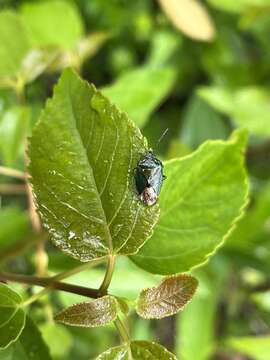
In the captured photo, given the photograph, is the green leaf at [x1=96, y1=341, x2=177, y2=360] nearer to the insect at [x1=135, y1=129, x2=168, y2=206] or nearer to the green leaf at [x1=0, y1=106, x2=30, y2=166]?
the insect at [x1=135, y1=129, x2=168, y2=206]

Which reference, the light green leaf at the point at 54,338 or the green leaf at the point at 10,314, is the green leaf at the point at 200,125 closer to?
the light green leaf at the point at 54,338

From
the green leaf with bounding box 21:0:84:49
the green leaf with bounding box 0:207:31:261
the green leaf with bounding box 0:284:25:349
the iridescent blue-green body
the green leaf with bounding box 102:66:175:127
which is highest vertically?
the iridescent blue-green body

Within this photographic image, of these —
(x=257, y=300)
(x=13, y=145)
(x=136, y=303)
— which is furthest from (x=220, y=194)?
(x=257, y=300)

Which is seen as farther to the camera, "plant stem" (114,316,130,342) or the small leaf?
the small leaf

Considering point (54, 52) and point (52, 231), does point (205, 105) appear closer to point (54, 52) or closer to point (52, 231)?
point (54, 52)

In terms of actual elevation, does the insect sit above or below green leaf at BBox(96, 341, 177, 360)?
above

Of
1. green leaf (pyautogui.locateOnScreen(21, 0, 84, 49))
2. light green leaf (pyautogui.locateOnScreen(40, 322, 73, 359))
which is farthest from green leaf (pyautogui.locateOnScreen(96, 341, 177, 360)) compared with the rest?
green leaf (pyautogui.locateOnScreen(21, 0, 84, 49))

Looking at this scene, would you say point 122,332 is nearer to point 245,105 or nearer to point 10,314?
point 10,314

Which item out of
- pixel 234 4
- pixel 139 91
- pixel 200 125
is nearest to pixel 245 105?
pixel 200 125
